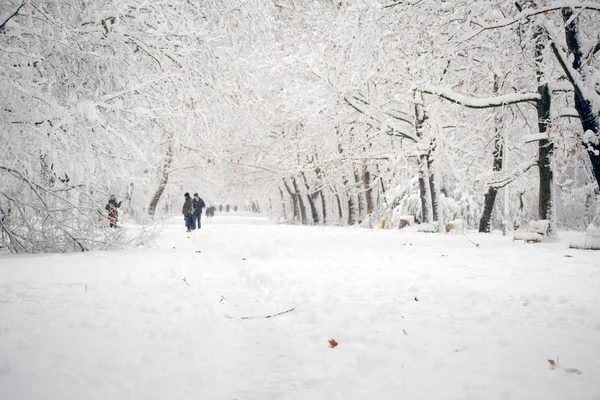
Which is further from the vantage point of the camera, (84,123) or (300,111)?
(300,111)

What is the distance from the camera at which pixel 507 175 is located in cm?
1282

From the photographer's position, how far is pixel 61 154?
7.20 metres

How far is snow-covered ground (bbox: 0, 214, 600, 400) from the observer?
3074mm

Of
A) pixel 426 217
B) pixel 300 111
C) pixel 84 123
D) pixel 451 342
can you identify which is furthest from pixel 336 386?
pixel 300 111

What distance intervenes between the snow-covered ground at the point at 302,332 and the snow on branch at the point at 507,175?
5399mm

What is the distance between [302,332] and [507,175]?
35.3 ft

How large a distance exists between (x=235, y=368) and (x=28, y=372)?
1.53 meters

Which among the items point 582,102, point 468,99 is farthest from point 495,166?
point 582,102

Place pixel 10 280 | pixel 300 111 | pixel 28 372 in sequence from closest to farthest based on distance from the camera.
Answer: pixel 28 372 → pixel 10 280 → pixel 300 111

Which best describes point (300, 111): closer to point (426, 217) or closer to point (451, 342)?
point (426, 217)

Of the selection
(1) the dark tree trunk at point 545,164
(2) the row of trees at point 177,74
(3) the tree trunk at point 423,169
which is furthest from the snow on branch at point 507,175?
(3) the tree trunk at point 423,169

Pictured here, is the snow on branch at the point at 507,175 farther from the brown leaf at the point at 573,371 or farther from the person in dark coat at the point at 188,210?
the person in dark coat at the point at 188,210

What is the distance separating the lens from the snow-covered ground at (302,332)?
3.07 metres

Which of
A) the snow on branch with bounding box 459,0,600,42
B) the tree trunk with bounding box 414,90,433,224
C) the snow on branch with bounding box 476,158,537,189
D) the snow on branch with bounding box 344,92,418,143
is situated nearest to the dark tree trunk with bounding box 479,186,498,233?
the tree trunk with bounding box 414,90,433,224
